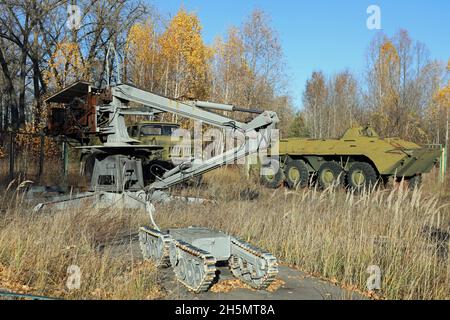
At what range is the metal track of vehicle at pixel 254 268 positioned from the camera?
451 centimetres

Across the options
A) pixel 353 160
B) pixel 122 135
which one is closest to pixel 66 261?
pixel 122 135

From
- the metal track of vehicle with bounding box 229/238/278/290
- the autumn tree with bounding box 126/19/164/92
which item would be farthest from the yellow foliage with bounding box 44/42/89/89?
the metal track of vehicle with bounding box 229/238/278/290

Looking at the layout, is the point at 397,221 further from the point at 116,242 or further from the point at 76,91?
the point at 76,91

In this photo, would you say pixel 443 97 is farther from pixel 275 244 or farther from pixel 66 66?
pixel 275 244

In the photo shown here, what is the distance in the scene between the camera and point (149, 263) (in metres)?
5.36

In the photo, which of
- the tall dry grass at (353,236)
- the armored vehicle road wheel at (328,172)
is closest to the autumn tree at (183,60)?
the armored vehicle road wheel at (328,172)

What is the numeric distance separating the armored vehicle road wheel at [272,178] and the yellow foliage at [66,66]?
35.1ft

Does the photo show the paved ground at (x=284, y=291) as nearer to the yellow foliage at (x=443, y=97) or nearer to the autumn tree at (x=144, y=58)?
the autumn tree at (x=144, y=58)

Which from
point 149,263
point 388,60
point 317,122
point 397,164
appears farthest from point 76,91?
point 317,122

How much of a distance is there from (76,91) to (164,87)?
56.4ft

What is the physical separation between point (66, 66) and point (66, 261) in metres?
20.2

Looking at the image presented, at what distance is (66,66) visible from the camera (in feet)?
77.3

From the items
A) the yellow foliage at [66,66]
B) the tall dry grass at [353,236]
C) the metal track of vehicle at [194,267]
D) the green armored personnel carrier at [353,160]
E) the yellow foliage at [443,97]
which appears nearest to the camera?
the metal track of vehicle at [194,267]
